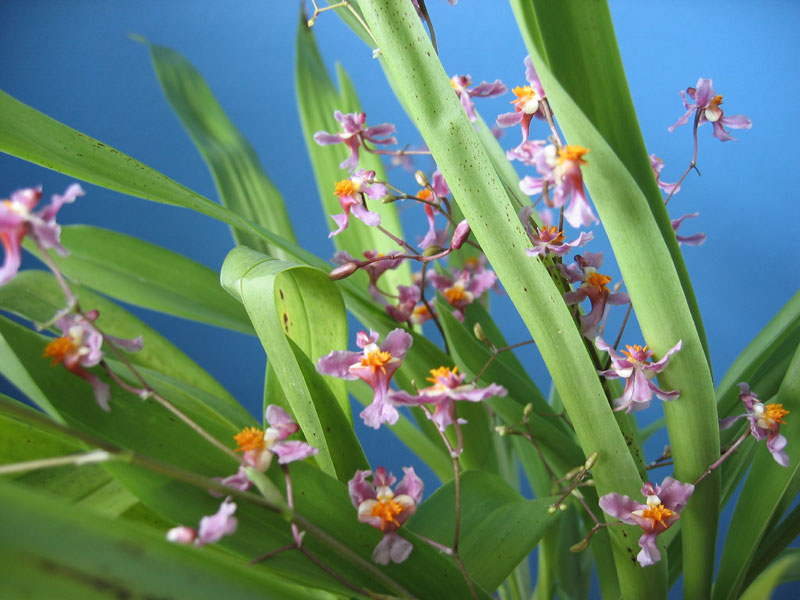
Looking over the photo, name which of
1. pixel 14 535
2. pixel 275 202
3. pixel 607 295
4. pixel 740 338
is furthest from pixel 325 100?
pixel 740 338

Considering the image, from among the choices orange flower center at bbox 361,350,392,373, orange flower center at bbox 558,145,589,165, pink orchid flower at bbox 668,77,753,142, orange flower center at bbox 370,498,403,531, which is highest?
orange flower center at bbox 558,145,589,165

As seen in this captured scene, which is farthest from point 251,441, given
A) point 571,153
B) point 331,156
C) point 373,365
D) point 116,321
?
point 331,156

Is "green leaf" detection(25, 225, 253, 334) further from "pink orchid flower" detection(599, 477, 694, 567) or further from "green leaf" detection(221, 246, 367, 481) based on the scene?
"pink orchid flower" detection(599, 477, 694, 567)

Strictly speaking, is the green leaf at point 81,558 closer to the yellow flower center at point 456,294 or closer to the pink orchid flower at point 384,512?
the pink orchid flower at point 384,512

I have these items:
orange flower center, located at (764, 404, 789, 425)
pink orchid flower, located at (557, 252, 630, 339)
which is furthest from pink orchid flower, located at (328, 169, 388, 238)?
orange flower center, located at (764, 404, 789, 425)

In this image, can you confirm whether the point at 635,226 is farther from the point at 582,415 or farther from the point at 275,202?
the point at 275,202

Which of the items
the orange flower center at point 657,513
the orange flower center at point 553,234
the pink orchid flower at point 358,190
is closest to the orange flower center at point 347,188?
the pink orchid flower at point 358,190
